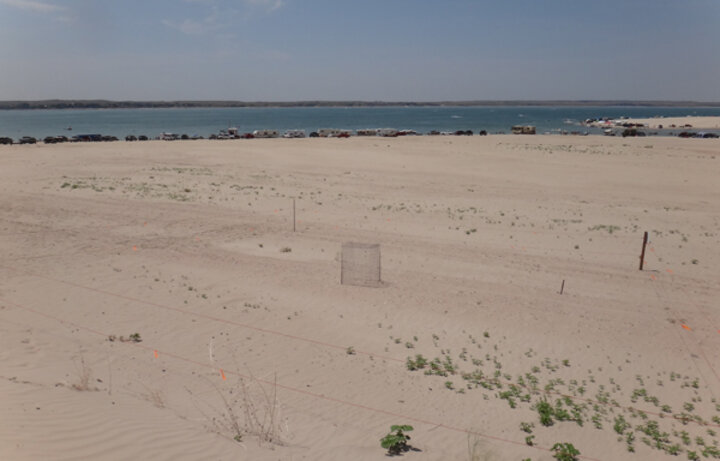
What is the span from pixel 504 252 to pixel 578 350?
751 cm

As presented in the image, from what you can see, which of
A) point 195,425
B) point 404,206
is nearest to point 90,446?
point 195,425

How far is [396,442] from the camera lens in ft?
25.2

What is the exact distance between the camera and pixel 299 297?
47.6 ft

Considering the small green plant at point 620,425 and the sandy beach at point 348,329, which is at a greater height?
the sandy beach at point 348,329

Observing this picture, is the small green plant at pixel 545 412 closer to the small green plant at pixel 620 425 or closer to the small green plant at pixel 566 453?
the small green plant at pixel 566 453

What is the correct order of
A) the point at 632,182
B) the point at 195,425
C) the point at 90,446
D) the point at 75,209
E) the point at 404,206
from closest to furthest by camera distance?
the point at 90,446 → the point at 195,425 → the point at 75,209 → the point at 404,206 → the point at 632,182

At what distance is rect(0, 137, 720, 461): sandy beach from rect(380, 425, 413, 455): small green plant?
0.74 ft

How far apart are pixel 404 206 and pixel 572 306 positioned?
1347 cm

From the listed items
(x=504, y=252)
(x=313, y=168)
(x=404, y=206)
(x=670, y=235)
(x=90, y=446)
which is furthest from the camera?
(x=313, y=168)

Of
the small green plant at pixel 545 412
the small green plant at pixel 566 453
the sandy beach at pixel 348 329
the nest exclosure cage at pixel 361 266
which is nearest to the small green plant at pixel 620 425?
the sandy beach at pixel 348 329

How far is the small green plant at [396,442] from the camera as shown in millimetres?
7664

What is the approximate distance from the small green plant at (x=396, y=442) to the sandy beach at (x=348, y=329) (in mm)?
227

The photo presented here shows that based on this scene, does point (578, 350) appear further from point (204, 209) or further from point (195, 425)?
point (204, 209)

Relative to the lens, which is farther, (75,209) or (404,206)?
(404,206)
